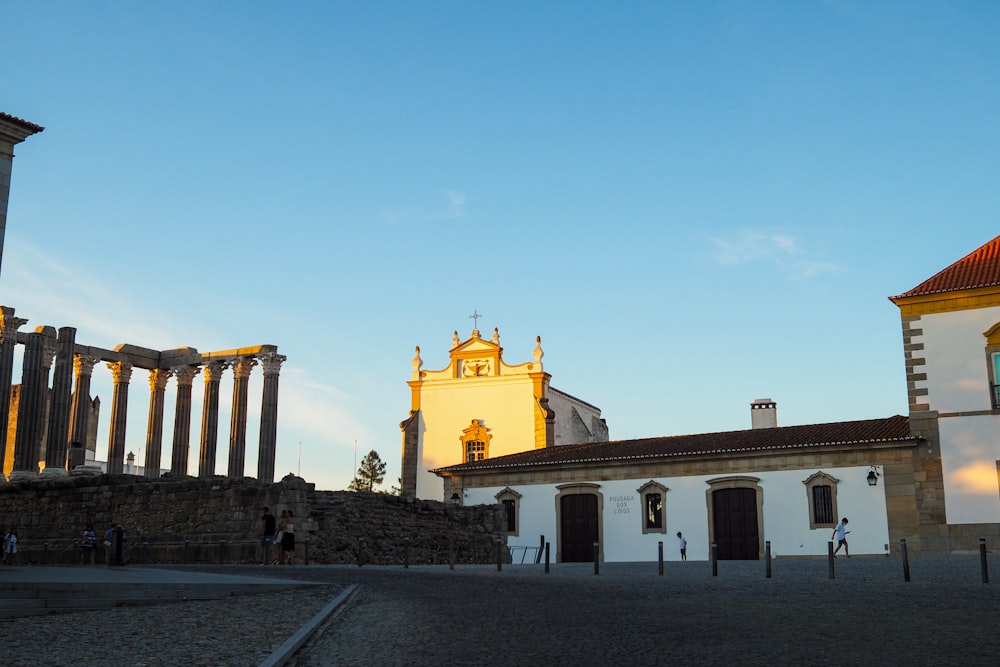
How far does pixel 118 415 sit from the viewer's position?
3981 cm

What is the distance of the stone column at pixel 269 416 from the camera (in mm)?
37125

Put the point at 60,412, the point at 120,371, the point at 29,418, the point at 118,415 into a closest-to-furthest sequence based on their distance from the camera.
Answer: the point at 29,418 < the point at 60,412 < the point at 118,415 < the point at 120,371

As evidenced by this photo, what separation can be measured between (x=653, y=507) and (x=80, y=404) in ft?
71.1

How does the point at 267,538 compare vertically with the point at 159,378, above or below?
below

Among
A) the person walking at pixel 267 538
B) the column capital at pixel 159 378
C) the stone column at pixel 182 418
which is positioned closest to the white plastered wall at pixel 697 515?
the stone column at pixel 182 418

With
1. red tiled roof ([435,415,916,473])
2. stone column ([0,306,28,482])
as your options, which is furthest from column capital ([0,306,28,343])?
red tiled roof ([435,415,916,473])

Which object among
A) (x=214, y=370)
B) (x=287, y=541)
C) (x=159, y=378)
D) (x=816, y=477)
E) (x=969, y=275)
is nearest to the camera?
(x=287, y=541)

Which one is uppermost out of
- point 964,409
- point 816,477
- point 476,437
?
point 476,437

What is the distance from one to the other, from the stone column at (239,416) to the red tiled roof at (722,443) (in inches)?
295

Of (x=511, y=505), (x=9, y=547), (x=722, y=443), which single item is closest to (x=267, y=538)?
(x=9, y=547)

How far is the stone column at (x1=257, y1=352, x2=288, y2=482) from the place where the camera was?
3712cm

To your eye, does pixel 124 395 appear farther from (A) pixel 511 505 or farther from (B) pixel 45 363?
(A) pixel 511 505

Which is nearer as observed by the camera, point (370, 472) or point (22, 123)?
point (22, 123)

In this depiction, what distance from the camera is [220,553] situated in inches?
1054
